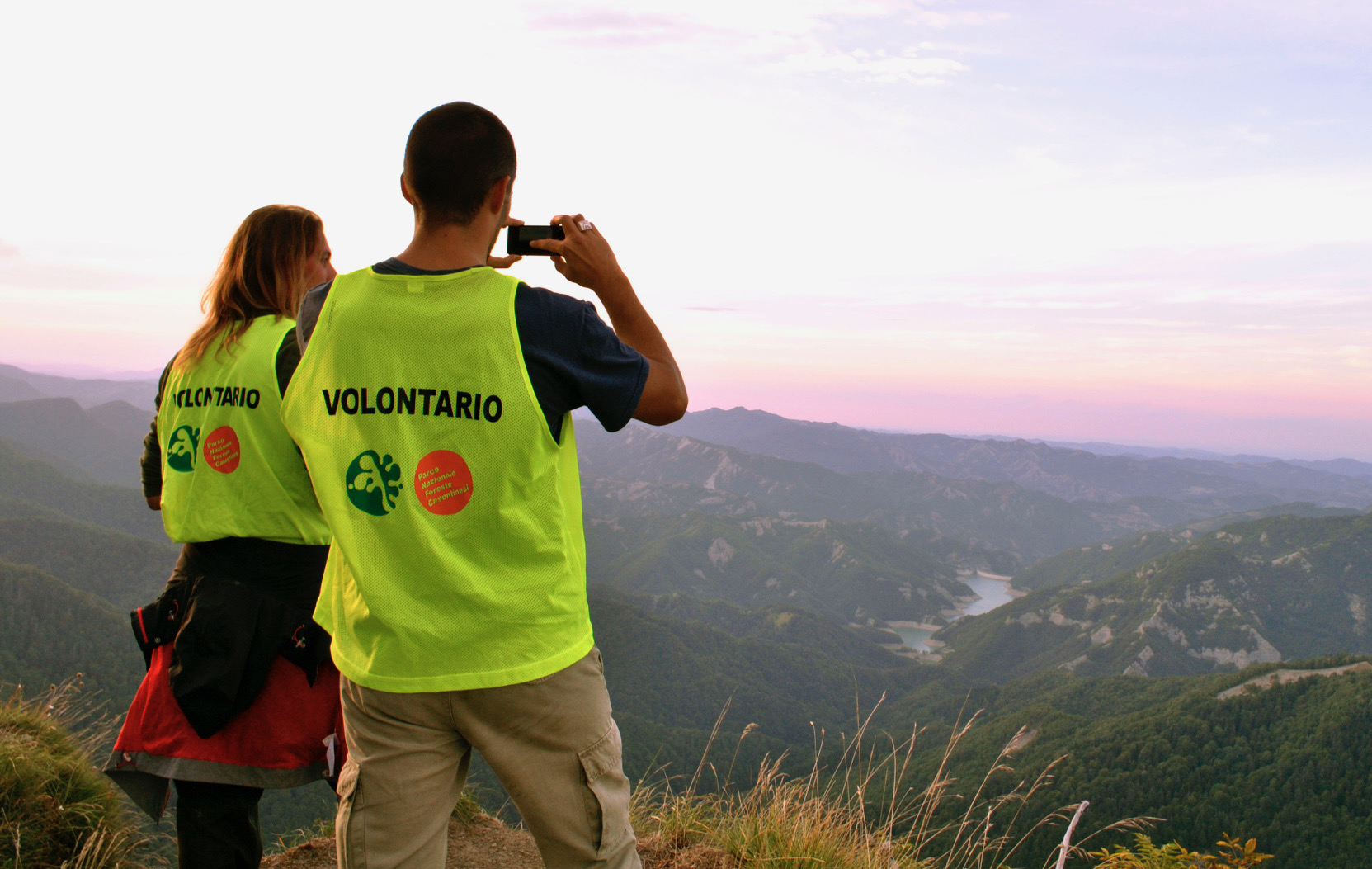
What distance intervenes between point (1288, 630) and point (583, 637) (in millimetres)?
202860

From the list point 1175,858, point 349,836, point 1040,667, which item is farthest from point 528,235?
point 1040,667

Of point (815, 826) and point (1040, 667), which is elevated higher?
point (815, 826)

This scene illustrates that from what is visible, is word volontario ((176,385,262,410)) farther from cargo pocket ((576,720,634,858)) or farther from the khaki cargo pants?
cargo pocket ((576,720,634,858))

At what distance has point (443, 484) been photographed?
181 cm

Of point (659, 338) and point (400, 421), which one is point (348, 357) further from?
point (659, 338)

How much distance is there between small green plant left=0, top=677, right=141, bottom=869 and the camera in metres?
3.70

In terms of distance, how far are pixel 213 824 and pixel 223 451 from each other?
1.34 meters

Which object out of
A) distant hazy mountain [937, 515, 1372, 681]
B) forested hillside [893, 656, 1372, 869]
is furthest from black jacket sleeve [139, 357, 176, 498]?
distant hazy mountain [937, 515, 1372, 681]

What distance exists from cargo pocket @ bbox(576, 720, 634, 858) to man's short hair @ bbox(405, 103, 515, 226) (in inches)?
56.3

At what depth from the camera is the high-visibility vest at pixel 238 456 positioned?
2.70 metres

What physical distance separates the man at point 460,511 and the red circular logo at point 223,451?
87 cm

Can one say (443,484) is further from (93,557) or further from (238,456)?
(93,557)

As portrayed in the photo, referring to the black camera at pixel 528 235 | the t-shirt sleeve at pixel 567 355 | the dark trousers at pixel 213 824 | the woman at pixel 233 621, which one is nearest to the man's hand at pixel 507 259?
the black camera at pixel 528 235

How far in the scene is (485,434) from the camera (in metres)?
1.79
